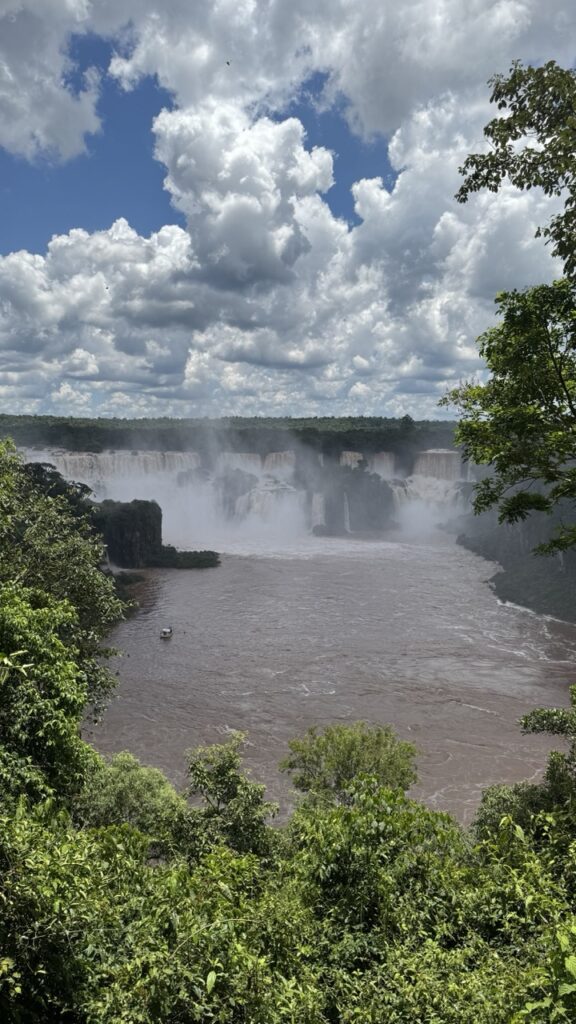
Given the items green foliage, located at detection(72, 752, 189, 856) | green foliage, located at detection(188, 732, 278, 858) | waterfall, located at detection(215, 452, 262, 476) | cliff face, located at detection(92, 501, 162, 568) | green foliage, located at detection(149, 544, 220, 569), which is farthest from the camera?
waterfall, located at detection(215, 452, 262, 476)

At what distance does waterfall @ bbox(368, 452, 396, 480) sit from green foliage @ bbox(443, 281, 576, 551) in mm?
99719

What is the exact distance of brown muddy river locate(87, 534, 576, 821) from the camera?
88.5 feet

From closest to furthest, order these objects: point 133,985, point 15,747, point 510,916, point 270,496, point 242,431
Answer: point 133,985 < point 510,916 < point 15,747 < point 270,496 < point 242,431

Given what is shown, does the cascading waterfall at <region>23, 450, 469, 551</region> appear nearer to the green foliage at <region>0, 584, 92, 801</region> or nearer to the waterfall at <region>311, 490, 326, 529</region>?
the waterfall at <region>311, 490, 326, 529</region>

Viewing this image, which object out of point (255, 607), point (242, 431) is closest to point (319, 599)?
point (255, 607)

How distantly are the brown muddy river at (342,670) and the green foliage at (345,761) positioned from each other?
5.43m

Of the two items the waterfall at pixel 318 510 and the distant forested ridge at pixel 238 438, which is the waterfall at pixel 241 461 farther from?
the waterfall at pixel 318 510

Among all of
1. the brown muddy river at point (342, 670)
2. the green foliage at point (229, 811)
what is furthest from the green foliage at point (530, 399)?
the brown muddy river at point (342, 670)

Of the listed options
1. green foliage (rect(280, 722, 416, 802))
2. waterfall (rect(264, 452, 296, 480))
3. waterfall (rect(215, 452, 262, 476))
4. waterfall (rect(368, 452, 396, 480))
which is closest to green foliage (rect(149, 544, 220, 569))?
waterfall (rect(215, 452, 262, 476))

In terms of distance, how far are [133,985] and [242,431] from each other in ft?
352

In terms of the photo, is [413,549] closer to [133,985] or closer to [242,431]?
[242,431]

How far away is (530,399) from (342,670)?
95.8 feet

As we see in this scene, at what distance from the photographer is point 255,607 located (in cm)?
5197

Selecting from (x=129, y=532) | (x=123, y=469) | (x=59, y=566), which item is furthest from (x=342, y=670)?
(x=123, y=469)
